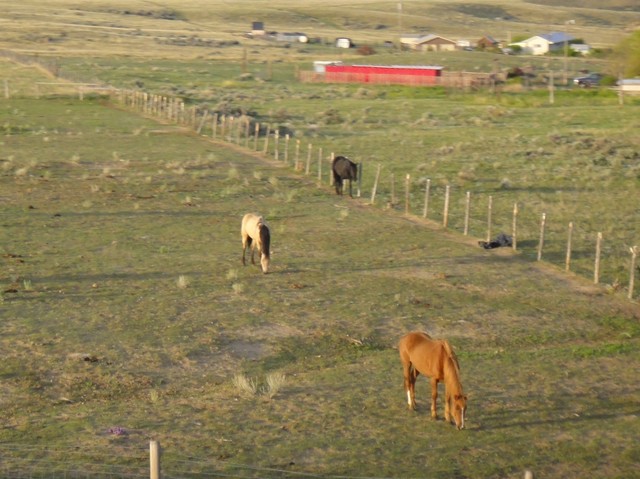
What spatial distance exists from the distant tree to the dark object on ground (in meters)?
59.9

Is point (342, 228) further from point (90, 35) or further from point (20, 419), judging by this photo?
point (90, 35)

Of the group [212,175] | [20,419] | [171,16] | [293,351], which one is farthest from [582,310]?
[171,16]

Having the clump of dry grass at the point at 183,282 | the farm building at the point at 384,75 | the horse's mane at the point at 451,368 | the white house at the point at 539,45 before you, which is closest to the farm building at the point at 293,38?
the white house at the point at 539,45

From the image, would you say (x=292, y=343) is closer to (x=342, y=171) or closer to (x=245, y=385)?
(x=245, y=385)

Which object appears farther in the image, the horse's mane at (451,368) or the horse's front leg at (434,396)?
the horse's front leg at (434,396)

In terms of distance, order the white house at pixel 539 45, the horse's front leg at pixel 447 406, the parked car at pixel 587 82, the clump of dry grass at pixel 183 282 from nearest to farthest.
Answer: the horse's front leg at pixel 447 406 < the clump of dry grass at pixel 183 282 < the parked car at pixel 587 82 < the white house at pixel 539 45

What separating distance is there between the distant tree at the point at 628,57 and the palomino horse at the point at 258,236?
6358 centimetres

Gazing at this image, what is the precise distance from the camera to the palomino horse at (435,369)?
11547 mm

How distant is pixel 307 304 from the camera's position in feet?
56.9

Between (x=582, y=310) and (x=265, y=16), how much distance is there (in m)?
174

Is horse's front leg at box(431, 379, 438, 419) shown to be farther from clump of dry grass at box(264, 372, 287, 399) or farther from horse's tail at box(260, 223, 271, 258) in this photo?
horse's tail at box(260, 223, 271, 258)

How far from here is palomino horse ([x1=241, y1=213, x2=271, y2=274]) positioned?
19.2 meters

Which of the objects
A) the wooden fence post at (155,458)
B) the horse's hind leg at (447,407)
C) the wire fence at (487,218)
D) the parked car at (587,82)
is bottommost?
the parked car at (587,82)

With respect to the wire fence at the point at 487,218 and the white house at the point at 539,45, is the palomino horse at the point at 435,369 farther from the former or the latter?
the white house at the point at 539,45
